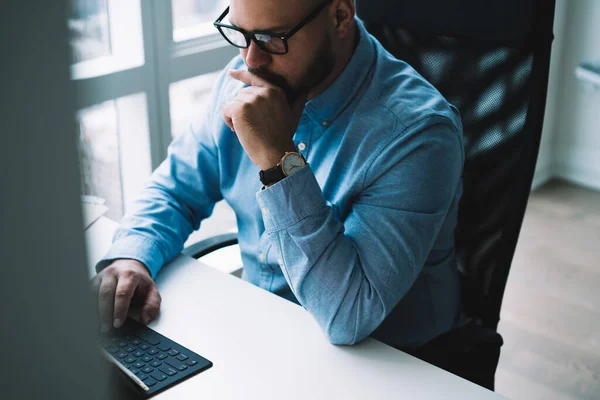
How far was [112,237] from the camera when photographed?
1418 millimetres

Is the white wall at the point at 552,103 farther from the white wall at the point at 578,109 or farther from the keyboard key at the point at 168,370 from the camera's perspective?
the keyboard key at the point at 168,370

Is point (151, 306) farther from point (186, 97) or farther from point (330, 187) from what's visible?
point (186, 97)

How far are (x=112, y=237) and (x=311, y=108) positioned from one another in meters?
0.48

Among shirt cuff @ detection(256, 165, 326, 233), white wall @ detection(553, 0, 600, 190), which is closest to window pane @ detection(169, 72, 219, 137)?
shirt cuff @ detection(256, 165, 326, 233)

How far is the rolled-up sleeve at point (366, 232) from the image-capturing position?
3.60 ft

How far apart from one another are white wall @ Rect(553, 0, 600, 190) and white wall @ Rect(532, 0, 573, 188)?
2 centimetres

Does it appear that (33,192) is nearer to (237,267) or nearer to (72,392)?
(72,392)

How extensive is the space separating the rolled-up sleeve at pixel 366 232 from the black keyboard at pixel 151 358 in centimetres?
21

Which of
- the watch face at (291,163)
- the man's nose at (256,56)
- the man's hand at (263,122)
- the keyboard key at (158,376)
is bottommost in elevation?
the keyboard key at (158,376)

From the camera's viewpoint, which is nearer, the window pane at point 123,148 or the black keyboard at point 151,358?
the black keyboard at point 151,358

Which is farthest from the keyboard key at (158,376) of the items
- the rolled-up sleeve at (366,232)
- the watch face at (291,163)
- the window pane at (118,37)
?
the window pane at (118,37)

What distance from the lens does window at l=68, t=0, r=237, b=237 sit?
6.39 ft

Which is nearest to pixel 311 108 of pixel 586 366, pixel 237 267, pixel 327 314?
pixel 327 314

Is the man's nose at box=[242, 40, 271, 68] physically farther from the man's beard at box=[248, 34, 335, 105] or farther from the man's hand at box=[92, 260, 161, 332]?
the man's hand at box=[92, 260, 161, 332]
